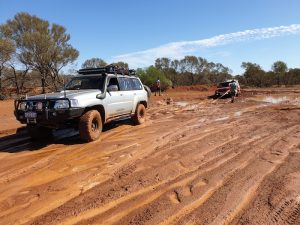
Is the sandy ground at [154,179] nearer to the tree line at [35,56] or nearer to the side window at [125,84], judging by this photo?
the side window at [125,84]

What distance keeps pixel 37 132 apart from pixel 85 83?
193 cm

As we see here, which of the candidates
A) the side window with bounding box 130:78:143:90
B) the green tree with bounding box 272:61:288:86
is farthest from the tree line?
the green tree with bounding box 272:61:288:86

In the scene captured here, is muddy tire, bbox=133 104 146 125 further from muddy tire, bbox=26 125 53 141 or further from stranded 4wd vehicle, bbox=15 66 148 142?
muddy tire, bbox=26 125 53 141

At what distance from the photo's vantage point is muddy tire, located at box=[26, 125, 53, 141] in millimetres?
8892

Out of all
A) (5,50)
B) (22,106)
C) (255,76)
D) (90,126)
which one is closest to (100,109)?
(90,126)

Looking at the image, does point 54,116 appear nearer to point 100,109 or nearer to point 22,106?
point 22,106

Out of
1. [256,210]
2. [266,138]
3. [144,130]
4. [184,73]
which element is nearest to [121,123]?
[144,130]

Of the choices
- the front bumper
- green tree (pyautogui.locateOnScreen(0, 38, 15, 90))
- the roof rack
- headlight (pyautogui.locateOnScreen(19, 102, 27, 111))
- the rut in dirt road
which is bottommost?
the rut in dirt road

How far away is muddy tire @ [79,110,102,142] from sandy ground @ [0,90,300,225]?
22 centimetres

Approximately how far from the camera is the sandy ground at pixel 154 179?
13.5 feet

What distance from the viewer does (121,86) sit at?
10.4 meters

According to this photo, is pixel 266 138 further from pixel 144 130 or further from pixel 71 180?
pixel 71 180

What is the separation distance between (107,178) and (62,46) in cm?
3466

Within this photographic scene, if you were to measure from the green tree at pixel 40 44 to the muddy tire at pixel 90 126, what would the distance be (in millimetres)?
25901
